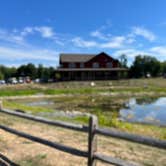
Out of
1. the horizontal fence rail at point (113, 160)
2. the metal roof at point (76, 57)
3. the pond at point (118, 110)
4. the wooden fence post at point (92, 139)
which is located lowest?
the pond at point (118, 110)

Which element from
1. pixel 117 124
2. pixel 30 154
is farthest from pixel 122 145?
pixel 117 124

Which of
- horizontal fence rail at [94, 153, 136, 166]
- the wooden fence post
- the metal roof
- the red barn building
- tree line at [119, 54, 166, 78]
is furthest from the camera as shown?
tree line at [119, 54, 166, 78]

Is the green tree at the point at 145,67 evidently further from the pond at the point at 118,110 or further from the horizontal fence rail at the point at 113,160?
the horizontal fence rail at the point at 113,160

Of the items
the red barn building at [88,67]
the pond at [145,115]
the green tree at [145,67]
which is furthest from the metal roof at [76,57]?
the pond at [145,115]

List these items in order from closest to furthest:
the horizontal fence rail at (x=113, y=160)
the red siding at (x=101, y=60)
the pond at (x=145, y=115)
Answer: the horizontal fence rail at (x=113, y=160), the pond at (x=145, y=115), the red siding at (x=101, y=60)

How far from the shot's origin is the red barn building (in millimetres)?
54594

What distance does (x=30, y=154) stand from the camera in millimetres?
6672

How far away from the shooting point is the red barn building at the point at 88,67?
54.6m

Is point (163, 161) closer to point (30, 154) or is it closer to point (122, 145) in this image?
point (122, 145)

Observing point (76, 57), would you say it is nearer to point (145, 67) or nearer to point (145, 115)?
point (145, 67)

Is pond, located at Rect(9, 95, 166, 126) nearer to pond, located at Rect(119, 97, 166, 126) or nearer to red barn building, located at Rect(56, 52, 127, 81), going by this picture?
pond, located at Rect(119, 97, 166, 126)

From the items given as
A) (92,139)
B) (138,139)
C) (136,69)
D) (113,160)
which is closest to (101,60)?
(136,69)

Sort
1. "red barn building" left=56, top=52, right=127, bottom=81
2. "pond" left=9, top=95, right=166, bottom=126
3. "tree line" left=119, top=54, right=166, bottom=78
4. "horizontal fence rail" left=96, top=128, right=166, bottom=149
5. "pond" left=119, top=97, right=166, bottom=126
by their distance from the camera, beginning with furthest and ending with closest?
"tree line" left=119, top=54, right=166, bottom=78, "red barn building" left=56, top=52, right=127, bottom=81, "pond" left=9, top=95, right=166, bottom=126, "pond" left=119, top=97, right=166, bottom=126, "horizontal fence rail" left=96, top=128, right=166, bottom=149

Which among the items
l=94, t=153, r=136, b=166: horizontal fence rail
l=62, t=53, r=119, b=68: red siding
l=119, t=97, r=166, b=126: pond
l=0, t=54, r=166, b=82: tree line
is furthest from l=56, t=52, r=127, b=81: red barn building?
l=94, t=153, r=136, b=166: horizontal fence rail
